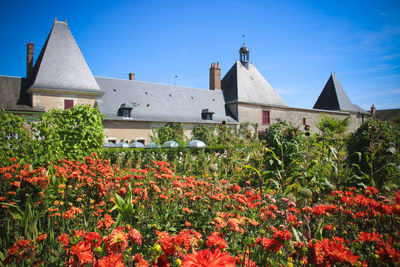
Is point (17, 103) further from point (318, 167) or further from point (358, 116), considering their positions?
point (358, 116)

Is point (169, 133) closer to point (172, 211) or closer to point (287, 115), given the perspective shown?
point (287, 115)

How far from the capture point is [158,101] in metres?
17.6

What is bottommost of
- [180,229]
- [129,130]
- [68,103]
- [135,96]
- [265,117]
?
[180,229]

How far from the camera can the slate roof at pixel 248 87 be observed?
20.0 metres

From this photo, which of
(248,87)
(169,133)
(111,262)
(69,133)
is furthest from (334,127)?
(248,87)

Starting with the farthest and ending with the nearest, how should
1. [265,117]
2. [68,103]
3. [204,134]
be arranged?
[265,117]
[204,134]
[68,103]

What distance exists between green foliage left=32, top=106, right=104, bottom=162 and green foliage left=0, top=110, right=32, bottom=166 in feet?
0.82

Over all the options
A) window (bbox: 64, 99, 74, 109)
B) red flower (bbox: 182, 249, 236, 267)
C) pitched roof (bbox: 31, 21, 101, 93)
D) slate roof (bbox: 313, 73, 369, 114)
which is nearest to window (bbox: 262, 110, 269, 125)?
slate roof (bbox: 313, 73, 369, 114)

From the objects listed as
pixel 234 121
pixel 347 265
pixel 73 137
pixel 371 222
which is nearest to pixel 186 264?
pixel 347 265

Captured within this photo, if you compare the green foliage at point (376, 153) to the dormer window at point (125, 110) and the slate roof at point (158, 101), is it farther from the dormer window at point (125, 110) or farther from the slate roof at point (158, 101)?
the dormer window at point (125, 110)

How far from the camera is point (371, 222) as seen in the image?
1.55 metres

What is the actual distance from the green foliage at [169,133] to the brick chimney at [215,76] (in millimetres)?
6831

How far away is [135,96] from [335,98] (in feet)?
69.4

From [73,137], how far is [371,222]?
4703 mm
